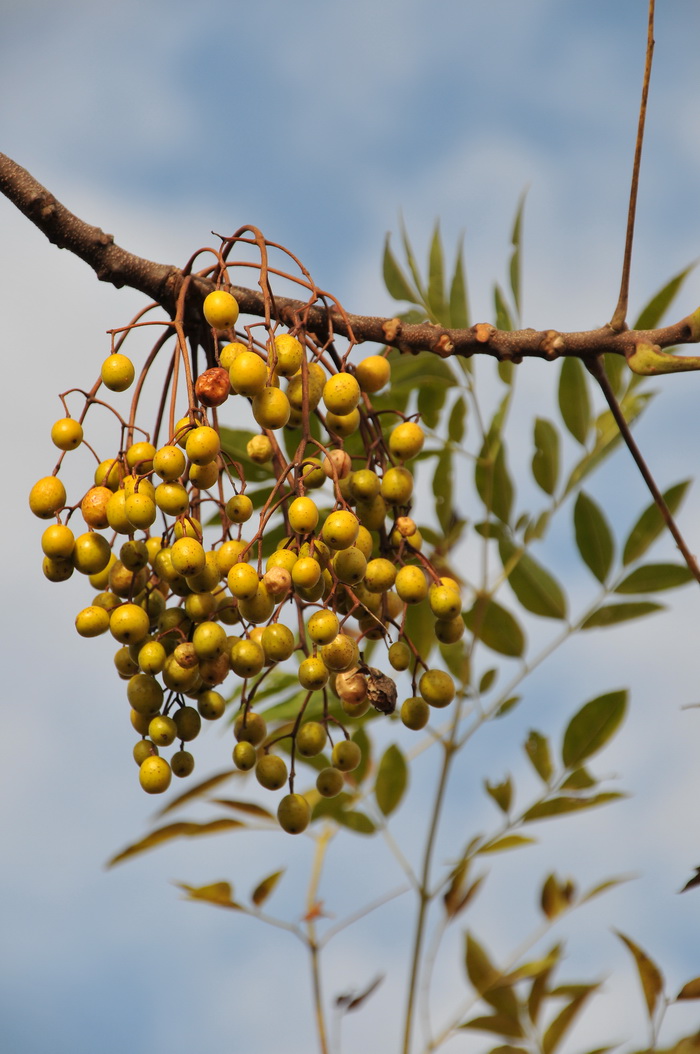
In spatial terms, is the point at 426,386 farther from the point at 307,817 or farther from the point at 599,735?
the point at 307,817

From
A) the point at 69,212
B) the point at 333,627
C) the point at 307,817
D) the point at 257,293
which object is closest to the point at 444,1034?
the point at 307,817

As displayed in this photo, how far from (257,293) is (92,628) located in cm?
45

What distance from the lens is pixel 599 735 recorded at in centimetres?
175

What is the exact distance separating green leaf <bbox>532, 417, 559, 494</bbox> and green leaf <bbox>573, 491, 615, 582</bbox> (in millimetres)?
61

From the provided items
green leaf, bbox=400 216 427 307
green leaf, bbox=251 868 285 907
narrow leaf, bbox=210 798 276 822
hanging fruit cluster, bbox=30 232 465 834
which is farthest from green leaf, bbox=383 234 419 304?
green leaf, bbox=251 868 285 907

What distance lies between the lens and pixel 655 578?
5.85 feet

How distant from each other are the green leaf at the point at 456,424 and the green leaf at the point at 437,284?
6.7 inches

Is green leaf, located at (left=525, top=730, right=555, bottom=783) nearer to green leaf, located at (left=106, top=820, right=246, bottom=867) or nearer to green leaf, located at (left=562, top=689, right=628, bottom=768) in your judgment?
green leaf, located at (left=562, top=689, right=628, bottom=768)

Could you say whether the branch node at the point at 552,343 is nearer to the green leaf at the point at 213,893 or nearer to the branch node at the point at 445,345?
the branch node at the point at 445,345

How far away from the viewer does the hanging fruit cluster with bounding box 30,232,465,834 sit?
1.07 m

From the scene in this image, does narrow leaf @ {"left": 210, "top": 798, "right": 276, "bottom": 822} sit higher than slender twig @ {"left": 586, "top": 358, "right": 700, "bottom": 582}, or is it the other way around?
slender twig @ {"left": 586, "top": 358, "right": 700, "bottom": 582}

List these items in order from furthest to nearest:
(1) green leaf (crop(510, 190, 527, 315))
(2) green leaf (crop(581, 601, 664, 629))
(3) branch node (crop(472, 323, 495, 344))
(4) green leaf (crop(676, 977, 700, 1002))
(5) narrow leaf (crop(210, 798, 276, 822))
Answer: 1. (5) narrow leaf (crop(210, 798, 276, 822))
2. (2) green leaf (crop(581, 601, 664, 629))
3. (1) green leaf (crop(510, 190, 527, 315))
4. (4) green leaf (crop(676, 977, 700, 1002))
5. (3) branch node (crop(472, 323, 495, 344))

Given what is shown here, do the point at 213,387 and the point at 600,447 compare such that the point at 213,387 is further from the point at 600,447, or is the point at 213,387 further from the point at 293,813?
the point at 600,447

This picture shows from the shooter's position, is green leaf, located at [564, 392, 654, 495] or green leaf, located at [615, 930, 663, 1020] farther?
green leaf, located at [564, 392, 654, 495]
